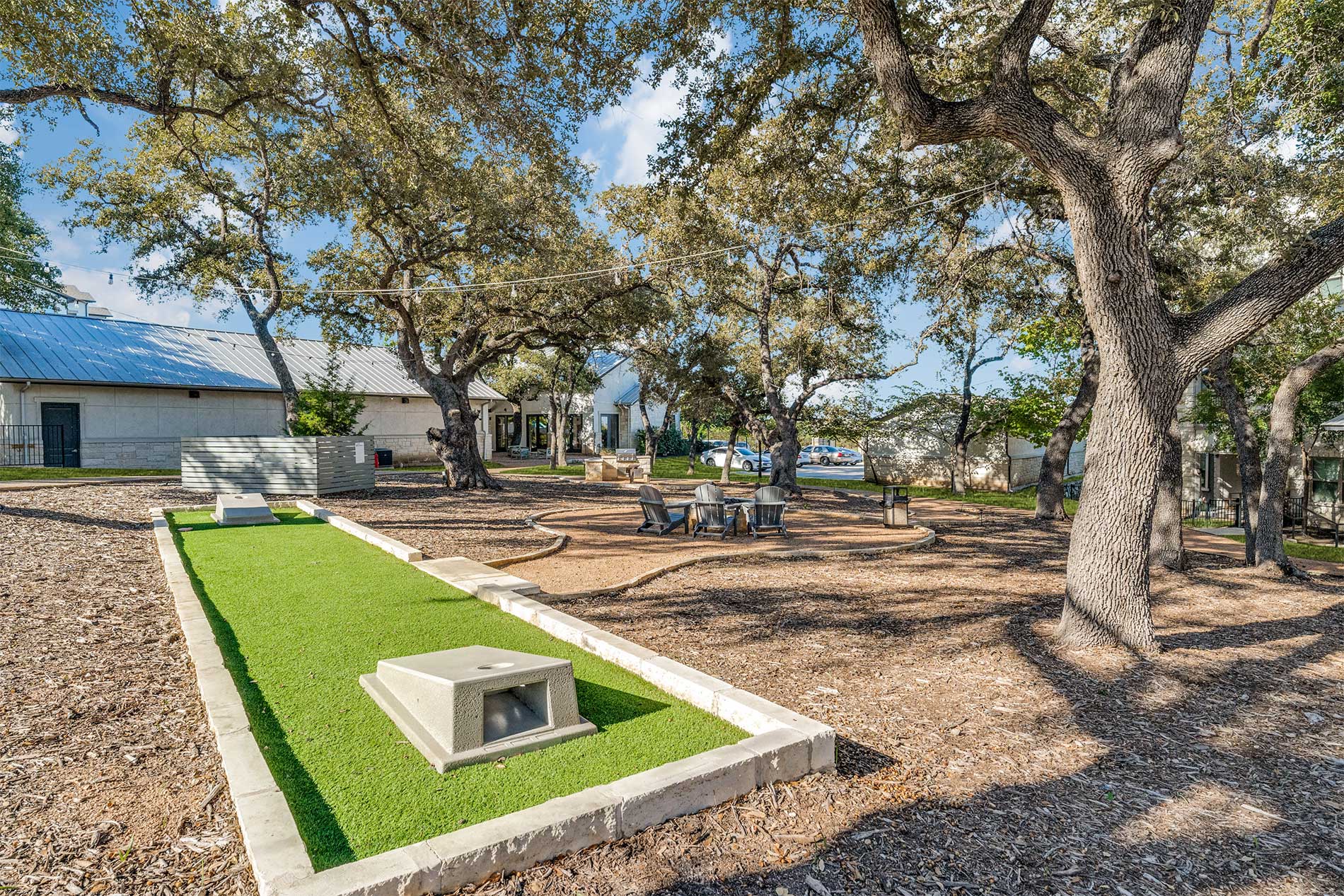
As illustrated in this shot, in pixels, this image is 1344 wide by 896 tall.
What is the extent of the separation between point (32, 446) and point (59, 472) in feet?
Result: 9.03

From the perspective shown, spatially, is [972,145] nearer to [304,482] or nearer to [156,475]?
[304,482]

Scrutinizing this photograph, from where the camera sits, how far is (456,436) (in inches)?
745

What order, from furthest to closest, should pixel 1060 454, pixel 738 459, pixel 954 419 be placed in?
1. pixel 738 459
2. pixel 954 419
3. pixel 1060 454

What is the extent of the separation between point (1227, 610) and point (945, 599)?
3004 millimetres

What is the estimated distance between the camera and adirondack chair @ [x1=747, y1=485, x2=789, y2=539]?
12312 millimetres

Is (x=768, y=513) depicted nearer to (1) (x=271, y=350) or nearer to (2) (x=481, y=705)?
(2) (x=481, y=705)

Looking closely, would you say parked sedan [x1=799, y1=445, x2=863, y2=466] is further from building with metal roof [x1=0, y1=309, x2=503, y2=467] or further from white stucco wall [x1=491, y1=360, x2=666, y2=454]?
building with metal roof [x1=0, y1=309, x2=503, y2=467]

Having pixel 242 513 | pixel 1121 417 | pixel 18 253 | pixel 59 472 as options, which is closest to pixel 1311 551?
pixel 1121 417

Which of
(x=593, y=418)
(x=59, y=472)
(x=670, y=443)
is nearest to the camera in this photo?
(x=59, y=472)

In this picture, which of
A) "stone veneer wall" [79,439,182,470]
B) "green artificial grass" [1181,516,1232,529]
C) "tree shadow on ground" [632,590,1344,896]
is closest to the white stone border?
"tree shadow on ground" [632,590,1344,896]

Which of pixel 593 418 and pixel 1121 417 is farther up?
pixel 593 418

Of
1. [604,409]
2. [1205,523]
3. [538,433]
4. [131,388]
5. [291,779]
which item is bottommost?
[1205,523]

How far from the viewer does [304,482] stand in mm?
15594

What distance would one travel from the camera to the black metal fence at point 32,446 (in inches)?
840
